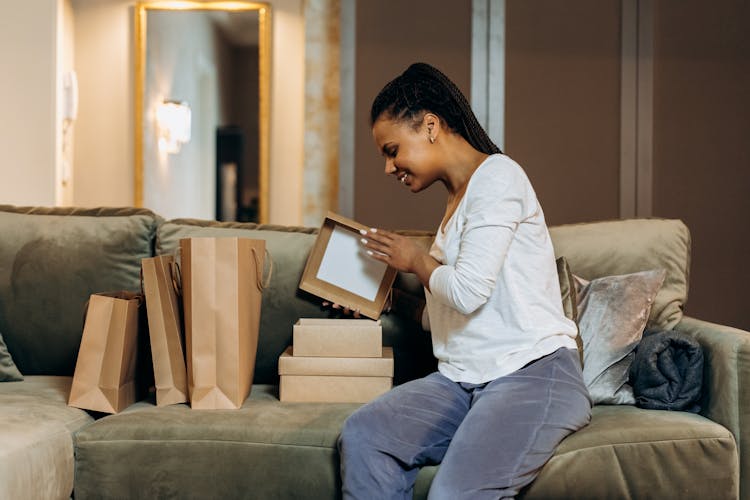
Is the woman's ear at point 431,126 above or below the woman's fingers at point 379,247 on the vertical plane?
above

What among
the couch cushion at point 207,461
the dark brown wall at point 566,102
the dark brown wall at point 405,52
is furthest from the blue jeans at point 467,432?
the dark brown wall at point 566,102

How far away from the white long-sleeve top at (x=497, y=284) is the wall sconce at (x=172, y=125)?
11.1ft

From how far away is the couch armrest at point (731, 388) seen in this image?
1.65 metres

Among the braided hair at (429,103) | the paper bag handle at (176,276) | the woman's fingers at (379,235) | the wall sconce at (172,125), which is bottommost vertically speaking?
the paper bag handle at (176,276)

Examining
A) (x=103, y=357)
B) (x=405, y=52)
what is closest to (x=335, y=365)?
(x=103, y=357)

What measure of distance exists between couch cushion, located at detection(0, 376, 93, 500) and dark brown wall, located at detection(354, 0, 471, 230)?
2541mm

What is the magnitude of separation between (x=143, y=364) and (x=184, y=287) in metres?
0.28

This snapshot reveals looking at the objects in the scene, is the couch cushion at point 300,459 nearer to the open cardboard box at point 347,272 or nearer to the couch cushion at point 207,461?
the couch cushion at point 207,461

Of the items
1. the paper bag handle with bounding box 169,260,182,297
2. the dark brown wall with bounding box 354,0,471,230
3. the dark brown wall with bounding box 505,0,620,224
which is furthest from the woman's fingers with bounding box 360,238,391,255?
the dark brown wall with bounding box 505,0,620,224

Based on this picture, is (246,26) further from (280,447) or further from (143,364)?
(280,447)

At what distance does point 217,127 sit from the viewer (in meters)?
4.73

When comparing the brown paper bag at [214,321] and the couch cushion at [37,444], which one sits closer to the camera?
the couch cushion at [37,444]

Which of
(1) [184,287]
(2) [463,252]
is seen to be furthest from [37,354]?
(2) [463,252]

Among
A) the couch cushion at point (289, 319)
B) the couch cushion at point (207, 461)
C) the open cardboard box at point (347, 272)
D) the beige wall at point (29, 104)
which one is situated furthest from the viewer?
the beige wall at point (29, 104)
